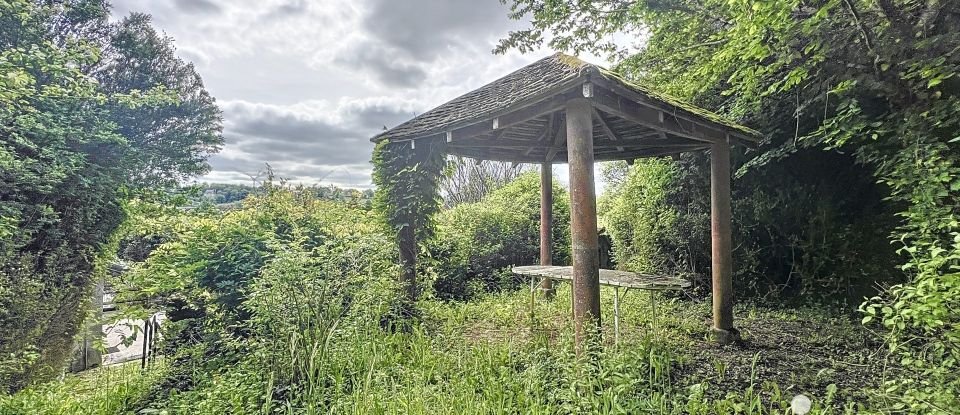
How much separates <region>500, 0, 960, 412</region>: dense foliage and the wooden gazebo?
0.89 m

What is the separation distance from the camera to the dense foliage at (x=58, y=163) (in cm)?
384

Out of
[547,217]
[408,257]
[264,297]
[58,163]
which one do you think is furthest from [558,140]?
[58,163]

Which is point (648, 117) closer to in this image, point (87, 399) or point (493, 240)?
point (493, 240)

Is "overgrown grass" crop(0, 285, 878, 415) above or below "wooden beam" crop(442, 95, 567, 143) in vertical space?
below

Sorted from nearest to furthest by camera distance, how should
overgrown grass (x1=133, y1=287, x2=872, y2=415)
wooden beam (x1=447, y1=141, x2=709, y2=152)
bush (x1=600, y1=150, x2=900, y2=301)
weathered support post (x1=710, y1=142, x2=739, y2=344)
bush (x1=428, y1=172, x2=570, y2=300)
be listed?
overgrown grass (x1=133, y1=287, x2=872, y2=415)
weathered support post (x1=710, y1=142, x2=739, y2=344)
wooden beam (x1=447, y1=141, x2=709, y2=152)
bush (x1=600, y1=150, x2=900, y2=301)
bush (x1=428, y1=172, x2=570, y2=300)

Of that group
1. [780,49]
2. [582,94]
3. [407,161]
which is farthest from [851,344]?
[407,161]

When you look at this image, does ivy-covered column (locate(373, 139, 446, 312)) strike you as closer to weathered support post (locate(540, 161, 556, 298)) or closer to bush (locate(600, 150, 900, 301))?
weathered support post (locate(540, 161, 556, 298))

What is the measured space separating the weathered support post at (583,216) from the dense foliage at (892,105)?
5.29 feet

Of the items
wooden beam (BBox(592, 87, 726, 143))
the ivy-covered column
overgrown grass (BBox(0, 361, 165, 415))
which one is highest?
wooden beam (BBox(592, 87, 726, 143))

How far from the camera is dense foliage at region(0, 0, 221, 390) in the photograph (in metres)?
3.84

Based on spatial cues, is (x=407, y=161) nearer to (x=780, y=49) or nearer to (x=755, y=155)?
(x=780, y=49)

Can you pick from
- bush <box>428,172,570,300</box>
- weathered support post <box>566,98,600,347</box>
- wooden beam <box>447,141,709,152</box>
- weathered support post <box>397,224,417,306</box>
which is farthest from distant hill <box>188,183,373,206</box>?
weathered support post <box>566,98,600,347</box>

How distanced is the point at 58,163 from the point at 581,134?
5.31 m

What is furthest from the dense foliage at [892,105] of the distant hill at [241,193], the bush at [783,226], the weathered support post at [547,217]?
the distant hill at [241,193]
